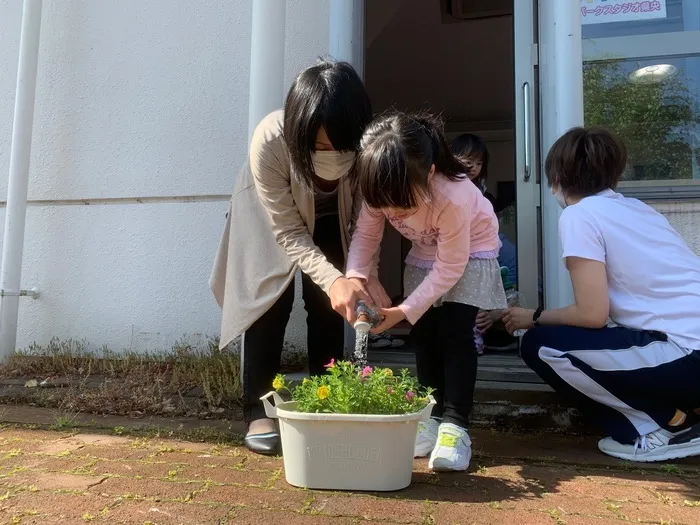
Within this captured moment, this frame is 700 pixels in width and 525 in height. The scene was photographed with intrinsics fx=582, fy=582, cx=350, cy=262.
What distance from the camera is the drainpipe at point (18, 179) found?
10.4ft

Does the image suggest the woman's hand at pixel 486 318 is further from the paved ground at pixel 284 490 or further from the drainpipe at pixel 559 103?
the paved ground at pixel 284 490

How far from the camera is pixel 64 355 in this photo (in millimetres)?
3135

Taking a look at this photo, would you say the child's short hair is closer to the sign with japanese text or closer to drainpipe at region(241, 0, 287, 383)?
the sign with japanese text

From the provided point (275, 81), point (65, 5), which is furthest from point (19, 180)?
point (275, 81)

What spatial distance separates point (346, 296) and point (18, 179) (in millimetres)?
2436

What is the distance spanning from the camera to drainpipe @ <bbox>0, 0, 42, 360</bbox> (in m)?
3.18

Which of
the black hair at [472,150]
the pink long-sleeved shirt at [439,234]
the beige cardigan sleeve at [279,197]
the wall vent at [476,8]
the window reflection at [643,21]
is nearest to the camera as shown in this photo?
the pink long-sleeved shirt at [439,234]

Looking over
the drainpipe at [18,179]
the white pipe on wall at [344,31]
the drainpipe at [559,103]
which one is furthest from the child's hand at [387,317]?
the drainpipe at [18,179]

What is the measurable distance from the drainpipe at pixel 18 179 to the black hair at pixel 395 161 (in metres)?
2.41

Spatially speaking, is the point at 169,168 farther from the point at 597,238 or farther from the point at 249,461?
the point at 597,238

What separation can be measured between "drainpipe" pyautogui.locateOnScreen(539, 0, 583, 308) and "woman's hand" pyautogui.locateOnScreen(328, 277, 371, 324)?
46.4 inches

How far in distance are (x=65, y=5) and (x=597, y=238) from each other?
3227 mm

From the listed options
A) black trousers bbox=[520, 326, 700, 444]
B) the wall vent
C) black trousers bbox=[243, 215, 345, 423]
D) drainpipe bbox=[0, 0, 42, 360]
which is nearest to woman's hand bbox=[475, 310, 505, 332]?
black trousers bbox=[520, 326, 700, 444]

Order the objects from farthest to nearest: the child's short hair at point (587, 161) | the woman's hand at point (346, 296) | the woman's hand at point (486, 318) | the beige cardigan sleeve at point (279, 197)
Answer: the woman's hand at point (486, 318), the child's short hair at point (587, 161), the beige cardigan sleeve at point (279, 197), the woman's hand at point (346, 296)
